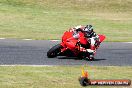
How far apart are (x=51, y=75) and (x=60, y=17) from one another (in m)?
21.6

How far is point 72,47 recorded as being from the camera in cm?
1888

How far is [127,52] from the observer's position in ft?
71.4

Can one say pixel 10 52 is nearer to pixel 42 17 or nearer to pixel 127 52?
pixel 127 52

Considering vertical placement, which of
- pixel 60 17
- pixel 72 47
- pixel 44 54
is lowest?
pixel 60 17

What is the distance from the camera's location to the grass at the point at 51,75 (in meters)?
13.2

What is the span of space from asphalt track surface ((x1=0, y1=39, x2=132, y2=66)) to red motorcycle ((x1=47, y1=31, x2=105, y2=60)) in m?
0.24

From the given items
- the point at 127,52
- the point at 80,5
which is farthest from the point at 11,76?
the point at 80,5

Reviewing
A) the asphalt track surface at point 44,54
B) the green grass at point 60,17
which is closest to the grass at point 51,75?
the asphalt track surface at point 44,54

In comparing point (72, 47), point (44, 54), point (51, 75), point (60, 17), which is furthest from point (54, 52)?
point (60, 17)

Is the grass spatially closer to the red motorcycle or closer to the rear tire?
the red motorcycle

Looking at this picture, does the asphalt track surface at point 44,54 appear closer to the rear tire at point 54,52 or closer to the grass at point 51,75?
the rear tire at point 54,52

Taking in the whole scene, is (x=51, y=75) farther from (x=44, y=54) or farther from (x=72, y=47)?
(x=44, y=54)

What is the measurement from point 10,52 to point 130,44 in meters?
7.39

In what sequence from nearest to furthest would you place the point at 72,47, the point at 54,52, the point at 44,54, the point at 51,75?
the point at 51,75
the point at 72,47
the point at 54,52
the point at 44,54
